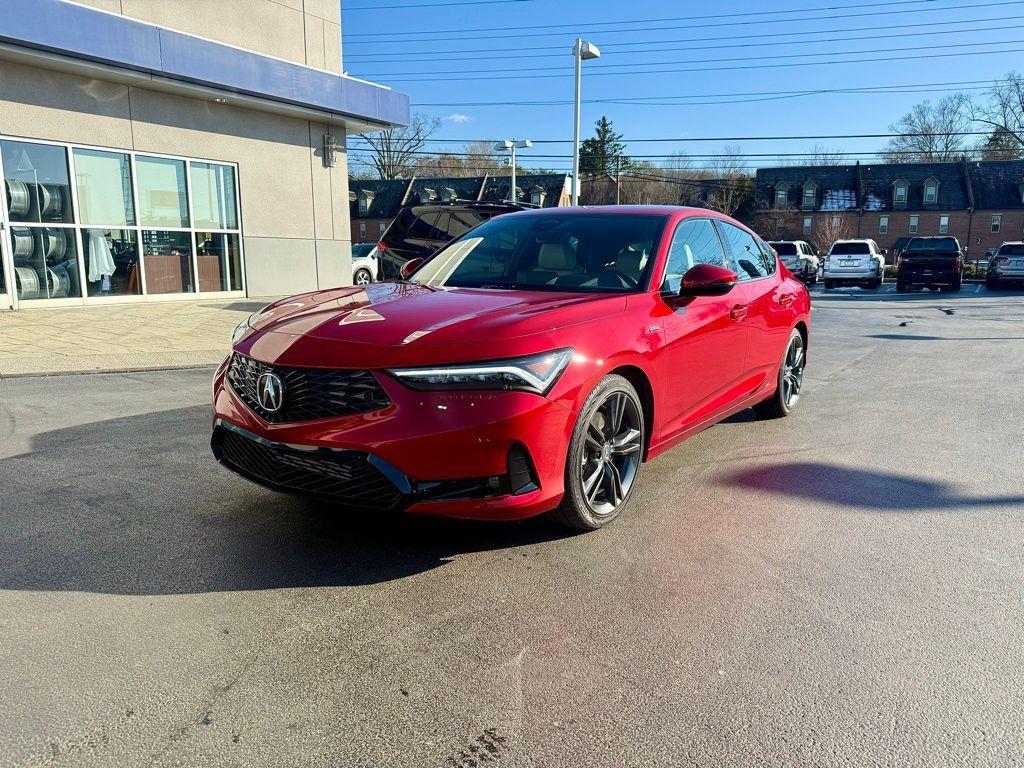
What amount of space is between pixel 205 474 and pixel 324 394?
1.82 m

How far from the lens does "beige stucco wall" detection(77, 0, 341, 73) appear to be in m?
13.3

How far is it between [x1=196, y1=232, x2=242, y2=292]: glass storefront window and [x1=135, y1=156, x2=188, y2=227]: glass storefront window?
1.99 feet

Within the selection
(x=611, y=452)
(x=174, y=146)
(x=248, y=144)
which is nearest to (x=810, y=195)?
(x=248, y=144)

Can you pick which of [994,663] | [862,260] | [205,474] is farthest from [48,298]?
[862,260]

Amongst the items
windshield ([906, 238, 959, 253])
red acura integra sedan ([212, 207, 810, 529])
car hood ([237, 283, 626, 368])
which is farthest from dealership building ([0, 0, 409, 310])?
windshield ([906, 238, 959, 253])

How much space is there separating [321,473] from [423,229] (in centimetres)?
1070

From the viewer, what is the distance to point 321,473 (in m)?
3.14

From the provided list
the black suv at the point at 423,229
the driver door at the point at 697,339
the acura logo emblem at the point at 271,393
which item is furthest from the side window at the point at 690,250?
the black suv at the point at 423,229

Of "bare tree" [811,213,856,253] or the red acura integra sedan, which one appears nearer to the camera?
the red acura integra sedan

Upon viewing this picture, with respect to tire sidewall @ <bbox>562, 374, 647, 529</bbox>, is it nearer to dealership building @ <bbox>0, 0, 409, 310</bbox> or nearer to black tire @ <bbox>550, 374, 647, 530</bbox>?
black tire @ <bbox>550, 374, 647, 530</bbox>

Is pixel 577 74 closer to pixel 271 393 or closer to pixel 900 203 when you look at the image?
pixel 271 393

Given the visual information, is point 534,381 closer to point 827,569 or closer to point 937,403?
point 827,569

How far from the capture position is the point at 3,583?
310 centimetres

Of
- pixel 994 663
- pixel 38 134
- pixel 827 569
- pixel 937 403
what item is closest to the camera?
pixel 994 663
